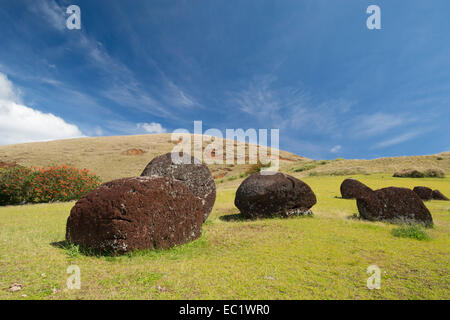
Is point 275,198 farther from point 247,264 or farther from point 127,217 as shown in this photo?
point 127,217

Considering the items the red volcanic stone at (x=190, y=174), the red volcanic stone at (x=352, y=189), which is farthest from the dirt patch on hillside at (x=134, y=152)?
the red volcanic stone at (x=190, y=174)

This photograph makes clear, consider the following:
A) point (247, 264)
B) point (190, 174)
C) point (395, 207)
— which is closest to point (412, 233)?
point (395, 207)

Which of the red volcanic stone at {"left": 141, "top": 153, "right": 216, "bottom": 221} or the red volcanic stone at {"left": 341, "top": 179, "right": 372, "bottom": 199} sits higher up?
the red volcanic stone at {"left": 141, "top": 153, "right": 216, "bottom": 221}

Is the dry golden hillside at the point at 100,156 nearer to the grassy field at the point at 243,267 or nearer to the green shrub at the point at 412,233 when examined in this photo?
the green shrub at the point at 412,233

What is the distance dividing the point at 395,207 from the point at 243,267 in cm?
891

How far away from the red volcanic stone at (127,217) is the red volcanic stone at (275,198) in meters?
5.12

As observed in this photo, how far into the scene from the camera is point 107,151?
6066 centimetres

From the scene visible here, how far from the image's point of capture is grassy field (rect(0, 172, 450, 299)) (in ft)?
12.7

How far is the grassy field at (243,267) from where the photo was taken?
153 inches

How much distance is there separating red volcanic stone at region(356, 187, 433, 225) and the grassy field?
1566 mm

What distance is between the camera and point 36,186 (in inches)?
650

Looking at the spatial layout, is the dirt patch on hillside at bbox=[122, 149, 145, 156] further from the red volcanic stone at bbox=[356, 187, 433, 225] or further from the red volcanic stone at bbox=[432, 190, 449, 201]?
the red volcanic stone at bbox=[432, 190, 449, 201]

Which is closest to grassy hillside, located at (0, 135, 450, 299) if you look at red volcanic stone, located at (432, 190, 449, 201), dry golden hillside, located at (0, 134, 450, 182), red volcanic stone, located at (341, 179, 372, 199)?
red volcanic stone, located at (341, 179, 372, 199)
